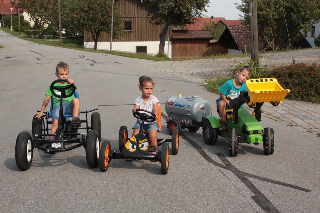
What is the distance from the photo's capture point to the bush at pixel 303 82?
43.3ft

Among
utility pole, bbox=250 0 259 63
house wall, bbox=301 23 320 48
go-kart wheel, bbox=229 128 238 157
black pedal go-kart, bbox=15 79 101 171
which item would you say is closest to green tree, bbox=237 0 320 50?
house wall, bbox=301 23 320 48

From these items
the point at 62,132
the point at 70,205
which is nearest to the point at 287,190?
the point at 70,205

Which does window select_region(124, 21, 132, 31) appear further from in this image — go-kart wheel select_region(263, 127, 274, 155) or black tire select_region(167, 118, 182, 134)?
go-kart wheel select_region(263, 127, 274, 155)

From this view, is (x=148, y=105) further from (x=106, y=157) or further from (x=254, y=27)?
(x=254, y=27)

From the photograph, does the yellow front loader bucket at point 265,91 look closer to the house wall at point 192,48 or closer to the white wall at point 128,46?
the white wall at point 128,46

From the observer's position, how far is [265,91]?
659 centimetres

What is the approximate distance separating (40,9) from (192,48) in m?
28.5

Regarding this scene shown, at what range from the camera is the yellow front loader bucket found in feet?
21.7

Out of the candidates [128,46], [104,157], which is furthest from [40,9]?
[104,157]

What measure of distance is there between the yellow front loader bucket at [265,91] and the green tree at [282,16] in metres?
40.0

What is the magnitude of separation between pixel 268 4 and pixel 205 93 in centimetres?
3590

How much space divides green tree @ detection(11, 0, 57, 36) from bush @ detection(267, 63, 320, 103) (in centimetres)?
6254

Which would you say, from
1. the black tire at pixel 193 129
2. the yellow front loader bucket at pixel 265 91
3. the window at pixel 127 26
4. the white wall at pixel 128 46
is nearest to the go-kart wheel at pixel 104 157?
the yellow front loader bucket at pixel 265 91

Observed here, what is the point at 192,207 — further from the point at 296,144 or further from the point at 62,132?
the point at 296,144
